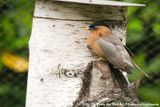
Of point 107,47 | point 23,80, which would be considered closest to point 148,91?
point 23,80

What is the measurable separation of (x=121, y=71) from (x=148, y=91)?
1750 mm

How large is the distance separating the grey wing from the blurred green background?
182 centimetres

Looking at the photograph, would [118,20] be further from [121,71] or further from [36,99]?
[36,99]

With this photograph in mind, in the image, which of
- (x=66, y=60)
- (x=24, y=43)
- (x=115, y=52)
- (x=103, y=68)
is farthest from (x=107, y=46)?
(x=24, y=43)

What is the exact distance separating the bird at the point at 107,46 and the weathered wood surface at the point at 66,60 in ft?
0.23

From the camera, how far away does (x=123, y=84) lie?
731 cm

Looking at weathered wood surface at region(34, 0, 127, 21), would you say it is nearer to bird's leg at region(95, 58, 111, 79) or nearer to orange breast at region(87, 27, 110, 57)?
orange breast at region(87, 27, 110, 57)

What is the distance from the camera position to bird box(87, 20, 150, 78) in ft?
23.3

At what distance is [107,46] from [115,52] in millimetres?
104

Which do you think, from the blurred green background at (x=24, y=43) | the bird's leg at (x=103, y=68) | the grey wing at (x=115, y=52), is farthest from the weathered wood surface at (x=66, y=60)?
the blurred green background at (x=24, y=43)

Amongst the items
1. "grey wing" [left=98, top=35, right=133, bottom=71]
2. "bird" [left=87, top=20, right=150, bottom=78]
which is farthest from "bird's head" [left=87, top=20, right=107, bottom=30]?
"grey wing" [left=98, top=35, right=133, bottom=71]

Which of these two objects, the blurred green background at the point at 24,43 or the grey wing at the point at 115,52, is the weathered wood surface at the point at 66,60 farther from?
the blurred green background at the point at 24,43

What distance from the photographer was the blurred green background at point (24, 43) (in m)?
9.07

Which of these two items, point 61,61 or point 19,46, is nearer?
point 61,61
